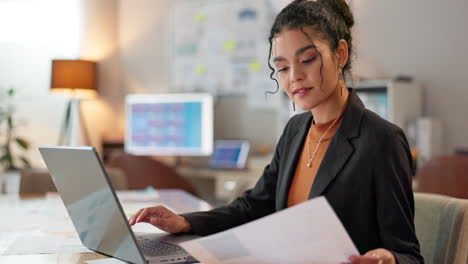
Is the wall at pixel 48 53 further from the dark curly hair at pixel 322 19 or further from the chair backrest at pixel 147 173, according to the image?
the dark curly hair at pixel 322 19

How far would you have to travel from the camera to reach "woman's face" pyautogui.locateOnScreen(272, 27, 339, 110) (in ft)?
4.30

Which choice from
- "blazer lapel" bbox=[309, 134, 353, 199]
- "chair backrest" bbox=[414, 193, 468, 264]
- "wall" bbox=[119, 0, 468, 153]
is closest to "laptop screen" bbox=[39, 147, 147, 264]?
"blazer lapel" bbox=[309, 134, 353, 199]

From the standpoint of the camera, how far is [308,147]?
4.91ft

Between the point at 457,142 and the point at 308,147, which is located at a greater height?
the point at 308,147

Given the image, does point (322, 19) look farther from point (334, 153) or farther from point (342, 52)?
point (334, 153)

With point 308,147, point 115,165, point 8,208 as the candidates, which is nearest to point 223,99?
point 115,165

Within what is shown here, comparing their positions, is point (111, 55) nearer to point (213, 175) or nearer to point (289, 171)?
point (213, 175)

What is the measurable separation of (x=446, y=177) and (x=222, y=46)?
2.55m

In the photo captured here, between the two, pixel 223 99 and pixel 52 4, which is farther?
pixel 52 4

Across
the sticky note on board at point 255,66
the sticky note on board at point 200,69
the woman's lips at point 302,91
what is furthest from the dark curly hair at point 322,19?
the sticky note on board at point 200,69

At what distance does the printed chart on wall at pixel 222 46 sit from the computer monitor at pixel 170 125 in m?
0.32

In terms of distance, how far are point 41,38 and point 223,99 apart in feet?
6.03

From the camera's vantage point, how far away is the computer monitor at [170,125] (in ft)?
16.7

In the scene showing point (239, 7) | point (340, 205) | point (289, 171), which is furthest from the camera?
point (239, 7)
